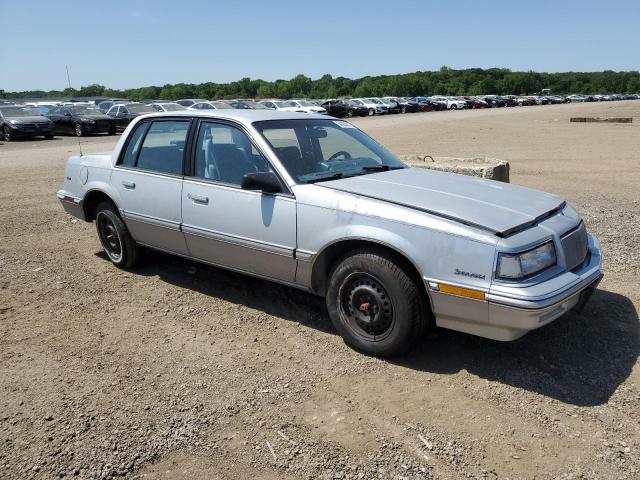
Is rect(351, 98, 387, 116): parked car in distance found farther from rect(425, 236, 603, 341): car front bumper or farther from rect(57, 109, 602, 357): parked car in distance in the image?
rect(425, 236, 603, 341): car front bumper

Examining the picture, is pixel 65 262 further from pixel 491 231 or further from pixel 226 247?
pixel 491 231

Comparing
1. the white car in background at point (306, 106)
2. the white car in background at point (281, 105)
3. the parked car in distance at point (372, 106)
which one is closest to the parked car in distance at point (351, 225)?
the white car in background at point (281, 105)

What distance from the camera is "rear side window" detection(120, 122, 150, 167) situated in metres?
5.29

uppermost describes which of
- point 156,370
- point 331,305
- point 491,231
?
point 491,231

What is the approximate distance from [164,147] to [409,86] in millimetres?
121261

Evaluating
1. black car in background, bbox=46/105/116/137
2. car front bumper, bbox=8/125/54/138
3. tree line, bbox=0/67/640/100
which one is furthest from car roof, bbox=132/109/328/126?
tree line, bbox=0/67/640/100

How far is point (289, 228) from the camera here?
398cm

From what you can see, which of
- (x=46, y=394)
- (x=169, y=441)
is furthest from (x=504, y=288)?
(x=46, y=394)

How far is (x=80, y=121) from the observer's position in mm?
25219

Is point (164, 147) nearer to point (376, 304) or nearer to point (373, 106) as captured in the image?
point (376, 304)

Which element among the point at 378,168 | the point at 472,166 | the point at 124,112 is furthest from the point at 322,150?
Result: the point at 124,112

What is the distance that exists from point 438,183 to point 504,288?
4.26ft

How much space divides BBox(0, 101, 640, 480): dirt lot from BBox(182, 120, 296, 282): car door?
52cm

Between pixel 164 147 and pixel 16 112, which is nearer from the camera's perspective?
pixel 164 147
